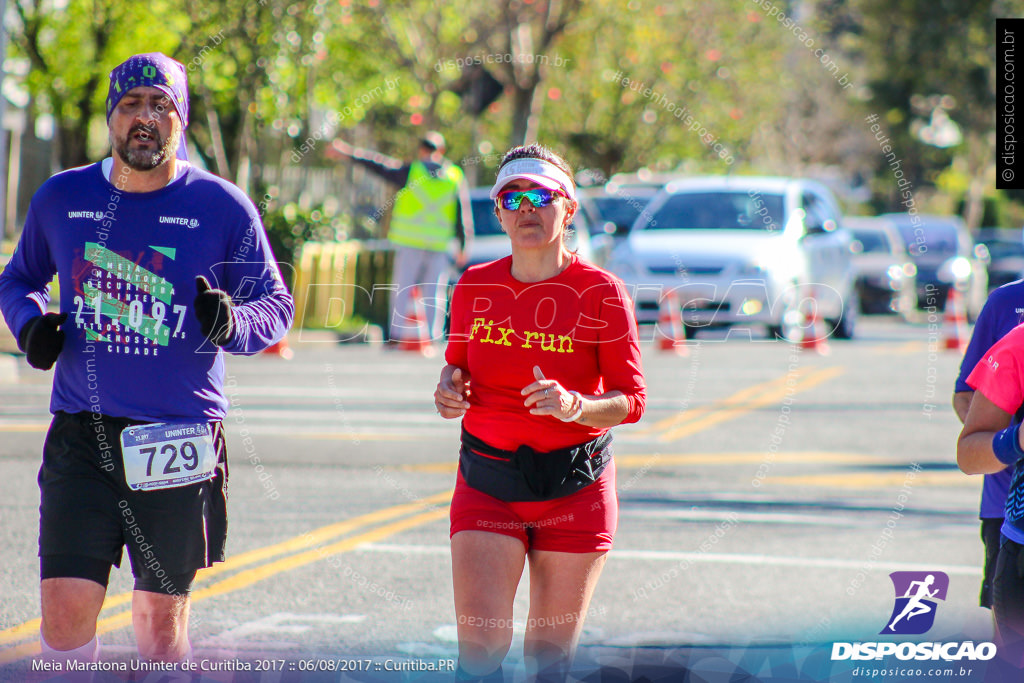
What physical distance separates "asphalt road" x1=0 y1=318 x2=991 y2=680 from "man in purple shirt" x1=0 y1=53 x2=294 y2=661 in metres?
0.96

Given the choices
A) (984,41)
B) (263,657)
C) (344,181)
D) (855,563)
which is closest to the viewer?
(263,657)

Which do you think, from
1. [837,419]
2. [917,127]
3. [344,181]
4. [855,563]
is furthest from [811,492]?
[917,127]

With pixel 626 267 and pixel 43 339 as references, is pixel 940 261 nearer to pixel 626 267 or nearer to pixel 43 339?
pixel 626 267

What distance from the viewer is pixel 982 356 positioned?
4.05 meters

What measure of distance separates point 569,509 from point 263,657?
1.65 metres

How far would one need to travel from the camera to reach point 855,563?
22.7ft

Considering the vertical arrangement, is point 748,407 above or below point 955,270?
below

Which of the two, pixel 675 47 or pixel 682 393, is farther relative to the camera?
pixel 675 47

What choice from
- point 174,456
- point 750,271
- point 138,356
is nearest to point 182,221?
point 138,356

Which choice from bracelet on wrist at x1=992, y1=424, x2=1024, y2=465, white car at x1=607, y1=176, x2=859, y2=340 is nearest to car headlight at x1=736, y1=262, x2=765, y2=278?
white car at x1=607, y1=176, x2=859, y2=340

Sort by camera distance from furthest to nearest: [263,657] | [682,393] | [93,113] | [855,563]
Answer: [93,113] → [682,393] → [855,563] → [263,657]

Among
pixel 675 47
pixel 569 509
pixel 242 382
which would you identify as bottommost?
pixel 242 382

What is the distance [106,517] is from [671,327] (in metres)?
13.7

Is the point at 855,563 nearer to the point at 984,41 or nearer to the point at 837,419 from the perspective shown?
the point at 837,419
